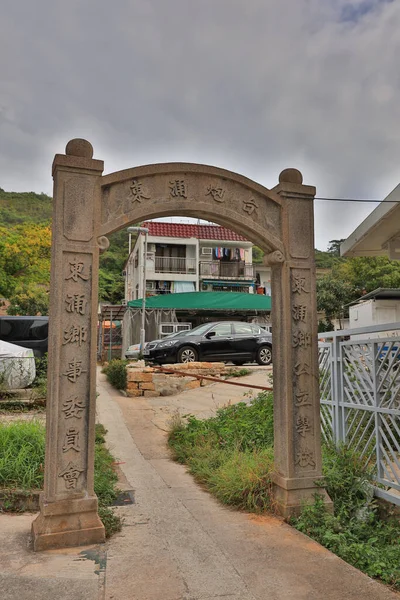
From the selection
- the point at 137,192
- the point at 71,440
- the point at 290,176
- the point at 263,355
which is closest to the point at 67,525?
the point at 71,440

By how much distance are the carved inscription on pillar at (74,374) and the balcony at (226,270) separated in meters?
27.4

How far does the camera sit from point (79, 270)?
4.07 metres

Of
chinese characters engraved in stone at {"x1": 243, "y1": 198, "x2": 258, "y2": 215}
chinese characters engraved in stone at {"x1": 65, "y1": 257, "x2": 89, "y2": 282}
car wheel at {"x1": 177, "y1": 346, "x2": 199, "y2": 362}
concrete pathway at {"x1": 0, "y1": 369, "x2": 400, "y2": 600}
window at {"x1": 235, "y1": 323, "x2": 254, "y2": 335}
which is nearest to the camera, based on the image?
concrete pathway at {"x1": 0, "y1": 369, "x2": 400, "y2": 600}

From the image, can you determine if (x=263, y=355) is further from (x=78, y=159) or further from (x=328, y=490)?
(x=78, y=159)

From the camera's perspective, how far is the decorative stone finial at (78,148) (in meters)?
4.12

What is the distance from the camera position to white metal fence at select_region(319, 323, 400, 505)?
15.4 feet

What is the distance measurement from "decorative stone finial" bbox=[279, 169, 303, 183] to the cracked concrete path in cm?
327

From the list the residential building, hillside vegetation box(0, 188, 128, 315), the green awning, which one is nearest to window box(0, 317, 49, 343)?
hillside vegetation box(0, 188, 128, 315)

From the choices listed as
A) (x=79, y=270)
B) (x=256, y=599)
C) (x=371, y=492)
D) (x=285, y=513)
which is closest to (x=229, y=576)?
(x=256, y=599)

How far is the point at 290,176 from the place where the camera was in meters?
4.85

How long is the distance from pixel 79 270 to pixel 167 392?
8.26 metres

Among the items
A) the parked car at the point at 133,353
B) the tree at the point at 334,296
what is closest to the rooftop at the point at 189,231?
the tree at the point at 334,296

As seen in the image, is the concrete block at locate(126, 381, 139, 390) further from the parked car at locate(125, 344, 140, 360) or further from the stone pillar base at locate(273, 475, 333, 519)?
the stone pillar base at locate(273, 475, 333, 519)

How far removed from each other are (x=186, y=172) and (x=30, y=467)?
341 cm
